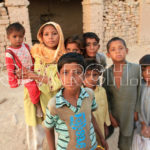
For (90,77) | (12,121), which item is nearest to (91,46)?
(90,77)

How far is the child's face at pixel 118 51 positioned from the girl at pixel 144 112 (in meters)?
0.22

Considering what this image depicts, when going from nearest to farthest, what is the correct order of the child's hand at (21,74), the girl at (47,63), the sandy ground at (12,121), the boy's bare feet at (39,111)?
the child's hand at (21,74) → the girl at (47,63) → the boy's bare feet at (39,111) → the sandy ground at (12,121)

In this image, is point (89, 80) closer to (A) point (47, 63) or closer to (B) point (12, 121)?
(A) point (47, 63)

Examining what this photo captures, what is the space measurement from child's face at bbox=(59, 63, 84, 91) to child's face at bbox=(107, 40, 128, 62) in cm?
71

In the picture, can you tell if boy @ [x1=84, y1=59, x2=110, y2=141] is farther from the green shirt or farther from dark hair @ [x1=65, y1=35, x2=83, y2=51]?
dark hair @ [x1=65, y1=35, x2=83, y2=51]

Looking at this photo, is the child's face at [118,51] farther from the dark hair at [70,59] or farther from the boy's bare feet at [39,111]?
the boy's bare feet at [39,111]

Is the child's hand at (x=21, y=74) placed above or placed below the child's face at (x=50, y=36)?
below

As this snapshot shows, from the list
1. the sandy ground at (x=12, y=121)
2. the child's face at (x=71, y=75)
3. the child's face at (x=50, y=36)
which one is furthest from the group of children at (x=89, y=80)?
the sandy ground at (x=12, y=121)

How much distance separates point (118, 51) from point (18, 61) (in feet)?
3.60

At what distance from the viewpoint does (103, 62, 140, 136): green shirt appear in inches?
69.9

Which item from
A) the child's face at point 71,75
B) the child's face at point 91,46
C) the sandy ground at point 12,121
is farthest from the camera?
the sandy ground at point 12,121

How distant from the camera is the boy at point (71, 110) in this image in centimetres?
124

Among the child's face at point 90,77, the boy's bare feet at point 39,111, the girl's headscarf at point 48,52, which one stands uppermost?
the girl's headscarf at point 48,52

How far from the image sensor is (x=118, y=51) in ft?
5.92
